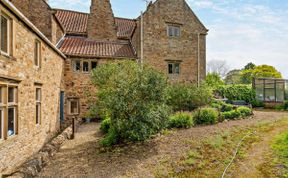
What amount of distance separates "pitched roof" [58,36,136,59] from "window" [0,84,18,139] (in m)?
9.81

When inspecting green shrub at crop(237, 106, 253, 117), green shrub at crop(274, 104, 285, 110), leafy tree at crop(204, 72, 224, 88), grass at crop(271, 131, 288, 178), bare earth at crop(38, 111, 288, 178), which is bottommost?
bare earth at crop(38, 111, 288, 178)

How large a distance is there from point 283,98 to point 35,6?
27758 millimetres

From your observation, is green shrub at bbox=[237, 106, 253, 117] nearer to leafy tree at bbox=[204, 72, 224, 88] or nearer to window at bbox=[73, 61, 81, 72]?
leafy tree at bbox=[204, 72, 224, 88]

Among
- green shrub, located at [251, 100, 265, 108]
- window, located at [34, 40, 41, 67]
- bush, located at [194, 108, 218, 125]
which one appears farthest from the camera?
green shrub, located at [251, 100, 265, 108]

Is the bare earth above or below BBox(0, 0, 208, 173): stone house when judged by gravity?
below

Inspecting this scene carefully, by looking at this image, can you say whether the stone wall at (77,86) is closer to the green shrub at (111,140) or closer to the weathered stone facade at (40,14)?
the weathered stone facade at (40,14)

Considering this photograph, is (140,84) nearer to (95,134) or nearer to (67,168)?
(67,168)

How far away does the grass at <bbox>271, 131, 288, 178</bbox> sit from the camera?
7.09 m

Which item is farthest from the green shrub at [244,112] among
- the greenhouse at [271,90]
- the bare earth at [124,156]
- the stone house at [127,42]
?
the greenhouse at [271,90]

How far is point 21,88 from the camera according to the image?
831 centimetres

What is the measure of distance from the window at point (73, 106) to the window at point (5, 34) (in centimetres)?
1074

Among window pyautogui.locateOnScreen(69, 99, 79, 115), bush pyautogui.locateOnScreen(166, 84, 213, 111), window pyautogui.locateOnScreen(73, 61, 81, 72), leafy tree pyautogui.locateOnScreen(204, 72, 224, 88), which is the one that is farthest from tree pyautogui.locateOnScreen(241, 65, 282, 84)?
window pyautogui.locateOnScreen(69, 99, 79, 115)

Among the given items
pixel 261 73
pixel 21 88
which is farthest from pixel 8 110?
pixel 261 73

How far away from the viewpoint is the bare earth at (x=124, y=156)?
7312mm
